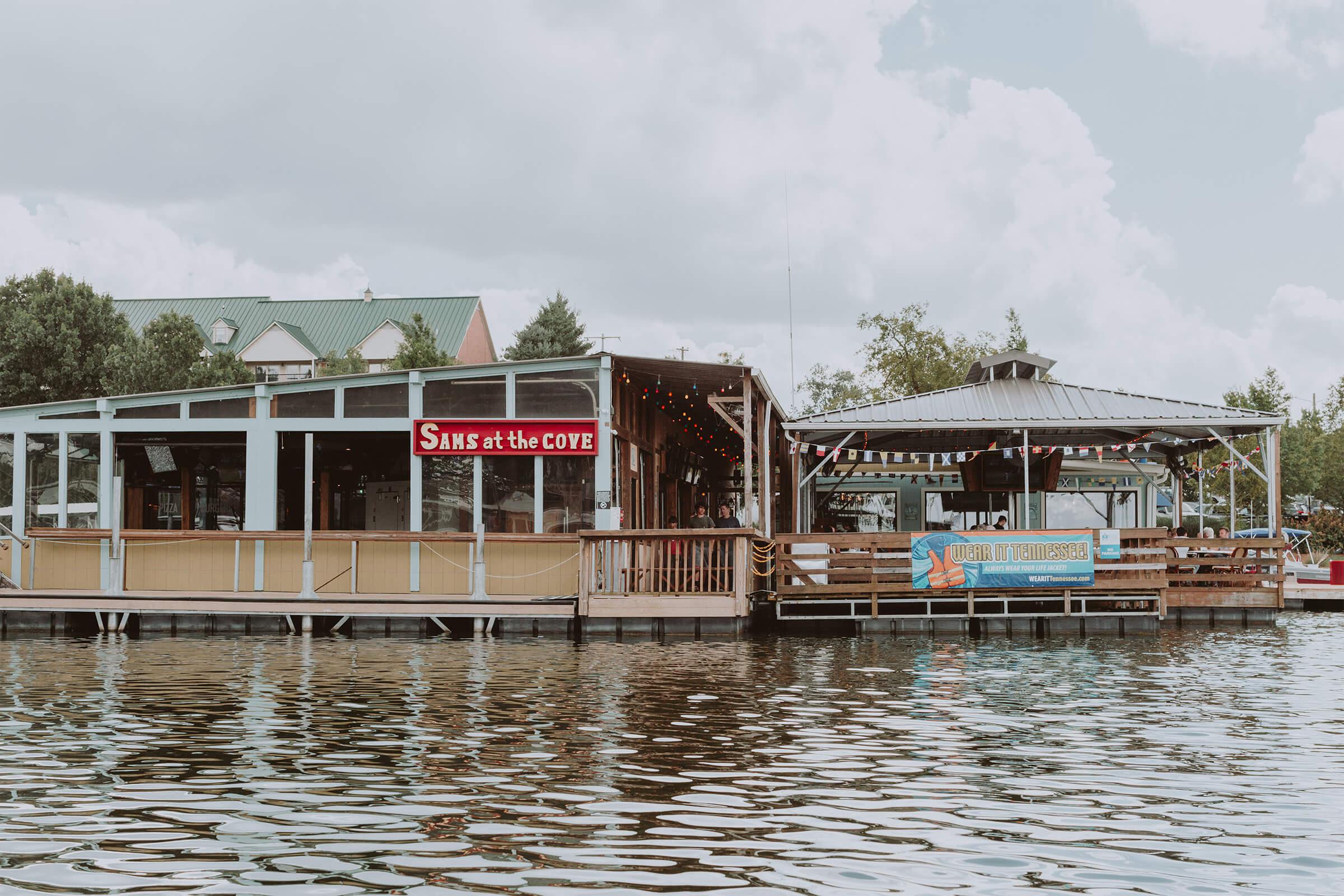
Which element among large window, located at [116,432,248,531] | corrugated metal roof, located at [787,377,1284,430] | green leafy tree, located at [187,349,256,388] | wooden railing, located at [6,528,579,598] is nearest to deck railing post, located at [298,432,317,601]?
wooden railing, located at [6,528,579,598]

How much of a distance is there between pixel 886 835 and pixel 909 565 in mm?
13366

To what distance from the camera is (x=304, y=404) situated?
1941 cm

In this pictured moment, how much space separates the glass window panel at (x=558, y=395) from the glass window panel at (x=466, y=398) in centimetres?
28

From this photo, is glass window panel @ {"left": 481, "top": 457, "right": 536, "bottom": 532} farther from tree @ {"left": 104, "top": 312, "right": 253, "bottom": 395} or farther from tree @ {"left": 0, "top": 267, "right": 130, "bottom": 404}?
tree @ {"left": 0, "top": 267, "right": 130, "bottom": 404}

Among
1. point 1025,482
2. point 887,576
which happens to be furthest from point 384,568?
point 1025,482

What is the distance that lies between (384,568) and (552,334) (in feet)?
112

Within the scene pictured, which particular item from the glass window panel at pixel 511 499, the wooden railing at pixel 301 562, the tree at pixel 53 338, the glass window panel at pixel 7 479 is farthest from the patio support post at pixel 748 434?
the tree at pixel 53 338

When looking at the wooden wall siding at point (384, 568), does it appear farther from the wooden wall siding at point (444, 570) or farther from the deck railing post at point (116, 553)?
the deck railing post at point (116, 553)

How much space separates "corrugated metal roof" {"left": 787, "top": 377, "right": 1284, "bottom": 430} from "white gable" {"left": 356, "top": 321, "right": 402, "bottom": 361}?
43.4m

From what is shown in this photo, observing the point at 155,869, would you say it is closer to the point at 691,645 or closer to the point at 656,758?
the point at 656,758

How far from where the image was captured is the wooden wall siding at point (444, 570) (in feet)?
62.3

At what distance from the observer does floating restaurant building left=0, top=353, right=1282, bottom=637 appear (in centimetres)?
1838

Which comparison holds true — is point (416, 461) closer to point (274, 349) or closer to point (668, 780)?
point (668, 780)

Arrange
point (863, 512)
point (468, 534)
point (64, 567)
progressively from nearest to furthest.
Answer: point (468, 534) → point (64, 567) → point (863, 512)
